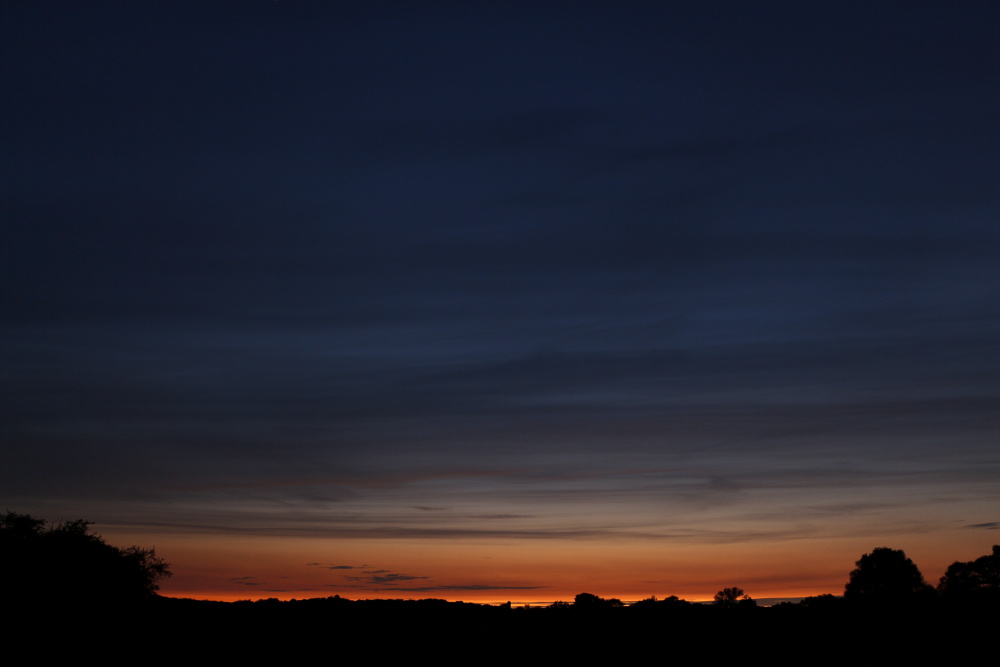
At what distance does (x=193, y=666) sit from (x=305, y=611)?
20.3 m

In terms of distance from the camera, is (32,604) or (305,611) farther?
(305,611)

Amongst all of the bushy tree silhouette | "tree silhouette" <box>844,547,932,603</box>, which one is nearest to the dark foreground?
the bushy tree silhouette

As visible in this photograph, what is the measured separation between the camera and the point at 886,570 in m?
120

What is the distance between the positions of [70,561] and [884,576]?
4051 inches

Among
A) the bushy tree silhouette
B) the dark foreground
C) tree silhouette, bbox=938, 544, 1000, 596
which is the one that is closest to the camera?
the dark foreground

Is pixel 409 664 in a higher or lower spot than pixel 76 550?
lower

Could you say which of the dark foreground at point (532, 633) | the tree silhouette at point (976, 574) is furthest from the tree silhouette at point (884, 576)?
the dark foreground at point (532, 633)

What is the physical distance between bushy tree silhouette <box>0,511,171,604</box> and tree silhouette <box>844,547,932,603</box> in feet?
299

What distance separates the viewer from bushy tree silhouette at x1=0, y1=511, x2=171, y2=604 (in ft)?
248

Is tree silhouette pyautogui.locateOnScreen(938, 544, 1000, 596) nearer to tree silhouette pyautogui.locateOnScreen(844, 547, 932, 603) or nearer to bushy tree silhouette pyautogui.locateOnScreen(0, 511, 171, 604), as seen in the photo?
tree silhouette pyautogui.locateOnScreen(844, 547, 932, 603)

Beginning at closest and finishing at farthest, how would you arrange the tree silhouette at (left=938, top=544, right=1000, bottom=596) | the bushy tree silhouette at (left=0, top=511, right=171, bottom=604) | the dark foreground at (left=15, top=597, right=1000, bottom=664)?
the dark foreground at (left=15, top=597, right=1000, bottom=664) → the bushy tree silhouette at (left=0, top=511, right=171, bottom=604) → the tree silhouette at (left=938, top=544, right=1000, bottom=596)

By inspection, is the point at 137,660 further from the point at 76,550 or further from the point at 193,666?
the point at 76,550

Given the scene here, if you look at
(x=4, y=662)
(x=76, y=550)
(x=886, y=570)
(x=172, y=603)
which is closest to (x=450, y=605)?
(x=172, y=603)

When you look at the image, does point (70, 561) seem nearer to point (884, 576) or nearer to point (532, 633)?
point (532, 633)
